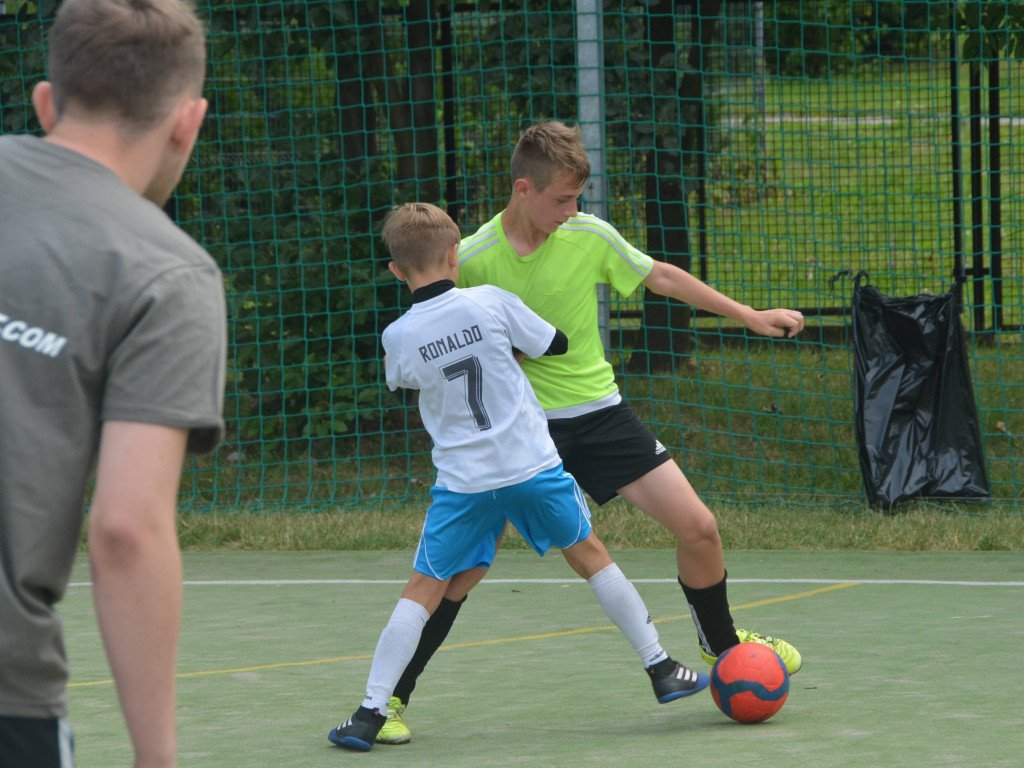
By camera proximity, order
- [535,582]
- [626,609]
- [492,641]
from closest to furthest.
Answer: [626,609]
[492,641]
[535,582]

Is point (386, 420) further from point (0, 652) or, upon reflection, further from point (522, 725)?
point (0, 652)

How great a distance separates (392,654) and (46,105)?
93.6 inches

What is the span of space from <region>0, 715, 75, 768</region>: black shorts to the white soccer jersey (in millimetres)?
2159

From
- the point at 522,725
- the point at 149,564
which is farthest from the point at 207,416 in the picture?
the point at 522,725

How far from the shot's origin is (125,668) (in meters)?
1.49

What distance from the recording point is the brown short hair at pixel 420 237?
3.77m

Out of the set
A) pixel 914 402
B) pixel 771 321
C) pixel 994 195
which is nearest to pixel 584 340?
pixel 771 321

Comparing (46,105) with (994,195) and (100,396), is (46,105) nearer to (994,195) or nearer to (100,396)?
(100,396)

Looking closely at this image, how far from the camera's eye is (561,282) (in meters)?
4.29

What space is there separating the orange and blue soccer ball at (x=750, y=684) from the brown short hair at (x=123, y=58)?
2665 mm

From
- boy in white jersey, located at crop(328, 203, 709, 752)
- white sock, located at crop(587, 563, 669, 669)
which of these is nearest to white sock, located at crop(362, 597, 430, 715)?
boy in white jersey, located at crop(328, 203, 709, 752)

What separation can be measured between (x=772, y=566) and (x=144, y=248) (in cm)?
539

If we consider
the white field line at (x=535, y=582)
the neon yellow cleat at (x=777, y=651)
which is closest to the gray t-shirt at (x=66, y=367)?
the neon yellow cleat at (x=777, y=651)

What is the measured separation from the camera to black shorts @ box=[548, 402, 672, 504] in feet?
13.6
